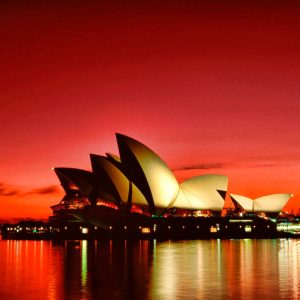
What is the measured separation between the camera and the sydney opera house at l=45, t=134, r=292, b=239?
2723 inches

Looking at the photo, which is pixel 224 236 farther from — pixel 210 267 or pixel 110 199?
pixel 210 267

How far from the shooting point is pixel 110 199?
79.2m

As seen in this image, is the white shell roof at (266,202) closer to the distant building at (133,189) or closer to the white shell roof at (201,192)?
the distant building at (133,189)

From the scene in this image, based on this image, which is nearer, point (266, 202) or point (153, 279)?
point (153, 279)

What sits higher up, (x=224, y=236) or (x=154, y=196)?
(x=154, y=196)

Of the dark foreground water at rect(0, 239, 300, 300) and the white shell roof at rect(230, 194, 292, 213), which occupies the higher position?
the white shell roof at rect(230, 194, 292, 213)

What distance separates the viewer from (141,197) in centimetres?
7600

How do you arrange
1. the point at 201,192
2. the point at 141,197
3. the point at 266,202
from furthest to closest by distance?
the point at 266,202 < the point at 201,192 < the point at 141,197

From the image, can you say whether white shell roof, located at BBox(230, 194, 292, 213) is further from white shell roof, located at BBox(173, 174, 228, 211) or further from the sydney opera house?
white shell roof, located at BBox(173, 174, 228, 211)

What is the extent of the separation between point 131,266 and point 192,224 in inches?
2249

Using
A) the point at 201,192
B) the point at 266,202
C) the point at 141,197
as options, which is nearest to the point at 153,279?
the point at 141,197

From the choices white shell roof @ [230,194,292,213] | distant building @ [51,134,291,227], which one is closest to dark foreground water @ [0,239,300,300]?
distant building @ [51,134,291,227]

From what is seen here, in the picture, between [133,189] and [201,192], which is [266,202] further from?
[133,189]

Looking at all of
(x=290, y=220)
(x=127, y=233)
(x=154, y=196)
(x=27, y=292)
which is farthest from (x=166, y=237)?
(x=27, y=292)
